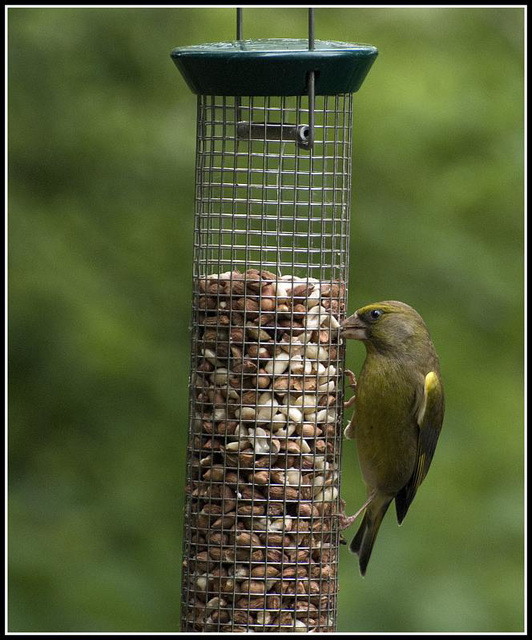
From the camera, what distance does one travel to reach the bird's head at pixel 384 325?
592 centimetres

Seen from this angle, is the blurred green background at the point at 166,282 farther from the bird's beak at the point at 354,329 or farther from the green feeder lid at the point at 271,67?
the green feeder lid at the point at 271,67

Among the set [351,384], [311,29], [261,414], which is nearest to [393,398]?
[351,384]

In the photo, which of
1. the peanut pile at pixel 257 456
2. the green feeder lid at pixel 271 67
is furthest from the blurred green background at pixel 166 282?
the green feeder lid at pixel 271 67

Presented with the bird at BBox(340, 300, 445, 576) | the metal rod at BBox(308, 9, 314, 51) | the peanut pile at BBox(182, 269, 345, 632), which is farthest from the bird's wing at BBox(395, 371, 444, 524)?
the metal rod at BBox(308, 9, 314, 51)

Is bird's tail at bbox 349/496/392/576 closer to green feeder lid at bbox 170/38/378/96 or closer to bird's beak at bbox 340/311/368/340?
bird's beak at bbox 340/311/368/340

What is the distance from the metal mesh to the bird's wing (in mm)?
497

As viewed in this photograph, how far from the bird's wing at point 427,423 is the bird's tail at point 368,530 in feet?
0.59

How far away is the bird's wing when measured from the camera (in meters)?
6.11

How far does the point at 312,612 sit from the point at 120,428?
3223 millimetres

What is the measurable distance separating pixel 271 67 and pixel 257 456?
5.49ft

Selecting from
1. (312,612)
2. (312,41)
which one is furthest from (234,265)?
(312,612)

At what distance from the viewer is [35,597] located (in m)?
8.29

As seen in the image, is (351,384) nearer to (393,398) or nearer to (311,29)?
(393,398)

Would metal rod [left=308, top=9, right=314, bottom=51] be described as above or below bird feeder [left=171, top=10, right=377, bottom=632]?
above
